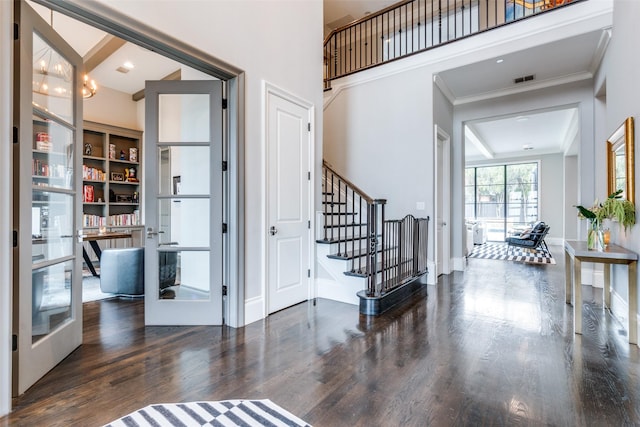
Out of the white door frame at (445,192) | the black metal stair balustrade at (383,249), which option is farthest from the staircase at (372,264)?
the white door frame at (445,192)

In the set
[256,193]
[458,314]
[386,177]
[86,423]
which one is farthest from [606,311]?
[86,423]

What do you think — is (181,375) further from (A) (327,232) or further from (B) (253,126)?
(A) (327,232)

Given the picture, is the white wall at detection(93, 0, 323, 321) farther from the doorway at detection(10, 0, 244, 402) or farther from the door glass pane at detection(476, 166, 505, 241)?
the door glass pane at detection(476, 166, 505, 241)

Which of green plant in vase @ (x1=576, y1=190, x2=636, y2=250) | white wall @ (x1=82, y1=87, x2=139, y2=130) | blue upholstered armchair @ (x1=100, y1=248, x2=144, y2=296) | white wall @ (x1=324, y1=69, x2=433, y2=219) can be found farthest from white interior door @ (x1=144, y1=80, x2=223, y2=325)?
white wall @ (x1=82, y1=87, x2=139, y2=130)

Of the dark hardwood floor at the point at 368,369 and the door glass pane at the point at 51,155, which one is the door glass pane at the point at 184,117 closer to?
the door glass pane at the point at 51,155

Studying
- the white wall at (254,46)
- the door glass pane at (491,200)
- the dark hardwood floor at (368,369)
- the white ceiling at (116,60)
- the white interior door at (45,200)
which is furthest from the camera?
the door glass pane at (491,200)

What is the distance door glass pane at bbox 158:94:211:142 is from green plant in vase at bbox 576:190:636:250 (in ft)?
12.2

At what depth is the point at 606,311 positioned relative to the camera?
354 cm

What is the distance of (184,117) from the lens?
317cm

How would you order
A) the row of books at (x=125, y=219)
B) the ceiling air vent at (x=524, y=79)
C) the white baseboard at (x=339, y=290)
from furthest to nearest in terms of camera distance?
the row of books at (x=125, y=219), the ceiling air vent at (x=524, y=79), the white baseboard at (x=339, y=290)

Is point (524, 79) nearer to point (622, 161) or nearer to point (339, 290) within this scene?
point (622, 161)

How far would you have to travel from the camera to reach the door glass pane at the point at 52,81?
6.89 ft

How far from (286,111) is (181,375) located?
A: 9.09 feet

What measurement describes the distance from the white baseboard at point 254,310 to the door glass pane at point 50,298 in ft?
4.58
